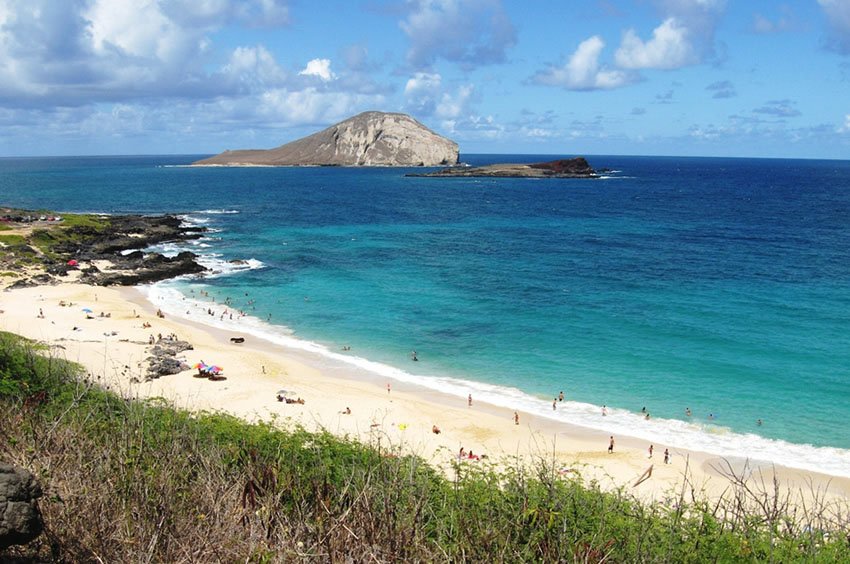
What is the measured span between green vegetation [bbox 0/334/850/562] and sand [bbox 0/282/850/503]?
15.5 feet

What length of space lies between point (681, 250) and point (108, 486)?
2825 inches

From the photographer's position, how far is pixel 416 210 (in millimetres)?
116938

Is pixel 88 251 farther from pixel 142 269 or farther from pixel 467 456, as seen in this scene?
pixel 467 456

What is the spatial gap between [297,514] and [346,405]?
66.0ft

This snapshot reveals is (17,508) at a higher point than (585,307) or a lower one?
higher

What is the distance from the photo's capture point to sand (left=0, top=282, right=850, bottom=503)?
27.4 metres

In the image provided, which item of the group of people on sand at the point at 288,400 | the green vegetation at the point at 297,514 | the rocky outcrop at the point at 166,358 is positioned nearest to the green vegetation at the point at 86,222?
the rocky outcrop at the point at 166,358

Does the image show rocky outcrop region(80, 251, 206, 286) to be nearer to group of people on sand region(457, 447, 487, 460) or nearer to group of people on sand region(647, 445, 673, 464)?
group of people on sand region(457, 447, 487, 460)

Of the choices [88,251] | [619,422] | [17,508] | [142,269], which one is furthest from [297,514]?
[88,251]

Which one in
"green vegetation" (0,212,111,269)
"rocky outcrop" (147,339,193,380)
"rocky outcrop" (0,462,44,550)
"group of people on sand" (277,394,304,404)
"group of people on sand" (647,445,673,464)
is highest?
"rocky outcrop" (0,462,44,550)

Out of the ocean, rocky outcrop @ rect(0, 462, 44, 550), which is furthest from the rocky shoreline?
rocky outcrop @ rect(0, 462, 44, 550)

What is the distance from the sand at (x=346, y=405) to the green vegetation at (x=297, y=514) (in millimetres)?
4735

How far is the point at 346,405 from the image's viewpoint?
A: 113ft

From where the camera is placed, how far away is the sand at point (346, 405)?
27.4 m
